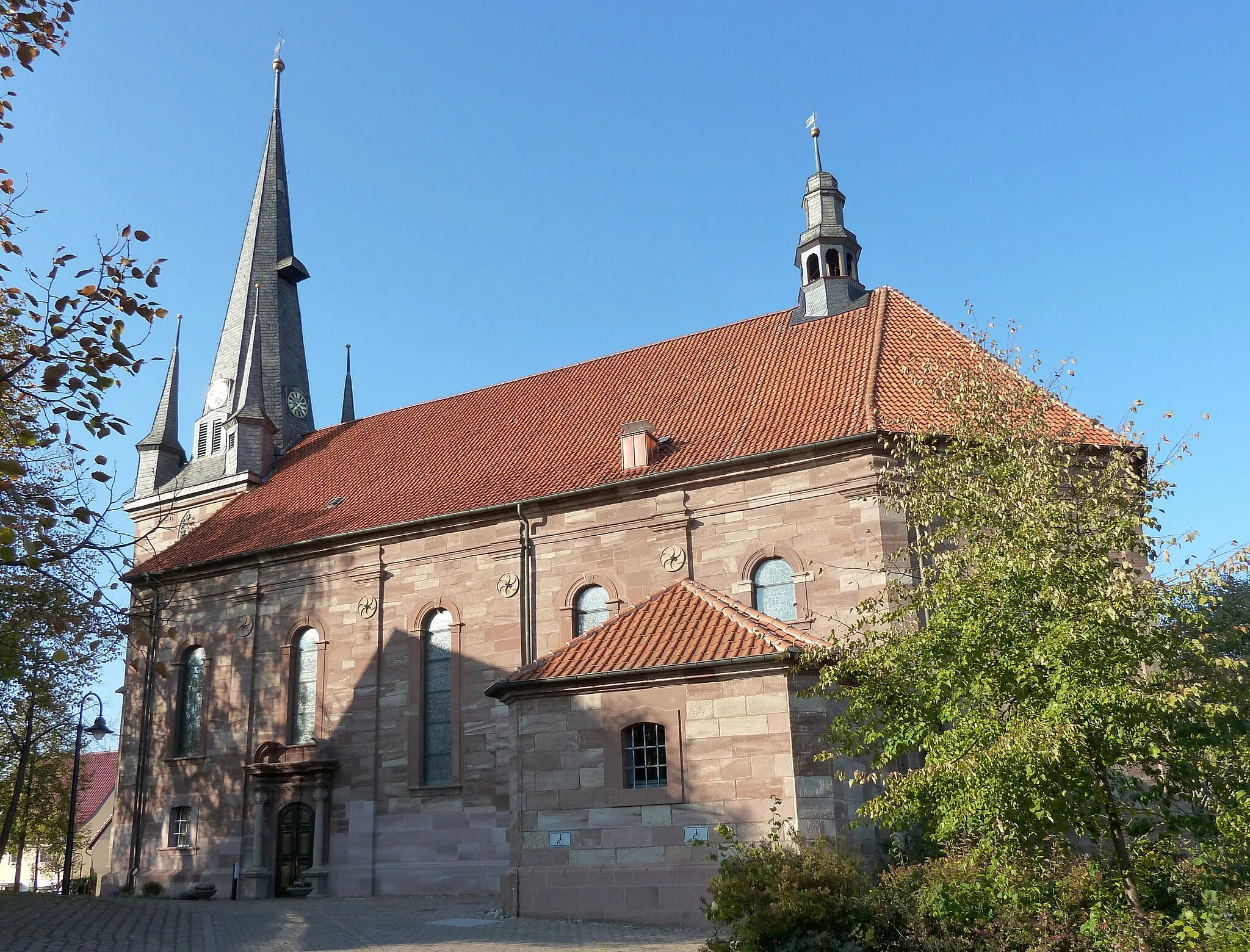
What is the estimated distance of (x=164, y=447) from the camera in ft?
112

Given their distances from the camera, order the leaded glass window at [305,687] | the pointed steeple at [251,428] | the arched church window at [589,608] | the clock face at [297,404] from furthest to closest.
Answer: the clock face at [297,404]
the pointed steeple at [251,428]
the leaded glass window at [305,687]
the arched church window at [589,608]

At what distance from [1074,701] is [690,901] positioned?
23.7 ft

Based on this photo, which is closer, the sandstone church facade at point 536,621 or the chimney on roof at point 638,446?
the sandstone church facade at point 536,621

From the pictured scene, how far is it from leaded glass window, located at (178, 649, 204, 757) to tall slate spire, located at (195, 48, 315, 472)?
6.98 m

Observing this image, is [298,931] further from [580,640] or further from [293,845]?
[293,845]

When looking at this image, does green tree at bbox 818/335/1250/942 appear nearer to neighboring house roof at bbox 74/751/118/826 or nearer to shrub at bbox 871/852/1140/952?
shrub at bbox 871/852/1140/952

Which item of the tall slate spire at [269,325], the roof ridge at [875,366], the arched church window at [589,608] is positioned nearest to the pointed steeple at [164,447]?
the tall slate spire at [269,325]

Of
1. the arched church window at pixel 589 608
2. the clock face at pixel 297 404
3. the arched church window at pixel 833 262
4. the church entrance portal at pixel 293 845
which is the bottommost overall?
the church entrance portal at pixel 293 845

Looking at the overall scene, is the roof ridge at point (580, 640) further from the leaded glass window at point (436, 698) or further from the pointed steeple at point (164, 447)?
the pointed steeple at point (164, 447)

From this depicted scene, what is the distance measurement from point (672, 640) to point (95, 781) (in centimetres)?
4882

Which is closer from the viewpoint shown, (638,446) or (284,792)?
(638,446)

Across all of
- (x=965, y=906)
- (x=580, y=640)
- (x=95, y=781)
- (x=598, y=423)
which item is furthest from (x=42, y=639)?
(x=95, y=781)

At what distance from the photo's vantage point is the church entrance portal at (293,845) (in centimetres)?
2433

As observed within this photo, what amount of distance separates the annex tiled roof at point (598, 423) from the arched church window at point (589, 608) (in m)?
2.23
